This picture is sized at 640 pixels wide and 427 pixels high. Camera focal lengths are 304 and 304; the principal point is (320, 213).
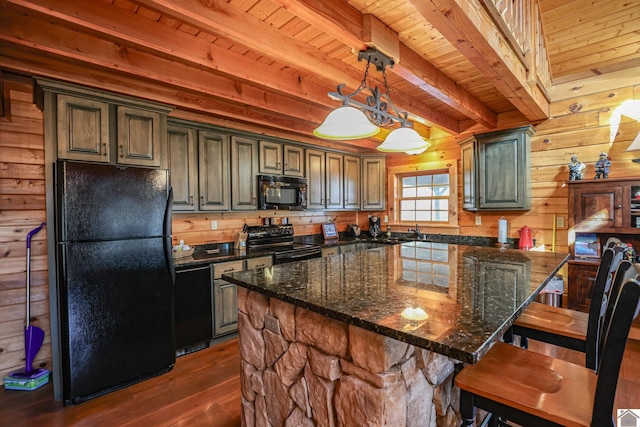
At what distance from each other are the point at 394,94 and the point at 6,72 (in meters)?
3.07

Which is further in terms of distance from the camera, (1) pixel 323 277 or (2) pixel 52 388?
(2) pixel 52 388

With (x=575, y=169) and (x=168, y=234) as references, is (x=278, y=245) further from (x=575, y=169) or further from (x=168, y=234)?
(x=575, y=169)

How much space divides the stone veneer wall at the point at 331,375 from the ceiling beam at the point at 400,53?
1.47 meters

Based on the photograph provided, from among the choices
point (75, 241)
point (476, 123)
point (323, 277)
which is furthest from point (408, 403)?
point (476, 123)

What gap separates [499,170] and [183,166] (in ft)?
11.5

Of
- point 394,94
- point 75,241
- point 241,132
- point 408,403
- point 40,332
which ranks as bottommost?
point 40,332

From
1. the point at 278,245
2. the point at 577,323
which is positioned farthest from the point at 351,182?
the point at 577,323

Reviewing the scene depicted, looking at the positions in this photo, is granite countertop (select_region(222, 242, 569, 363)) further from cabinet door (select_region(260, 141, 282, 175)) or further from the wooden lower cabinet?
cabinet door (select_region(260, 141, 282, 175))

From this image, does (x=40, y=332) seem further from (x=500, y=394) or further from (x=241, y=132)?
(x=500, y=394)

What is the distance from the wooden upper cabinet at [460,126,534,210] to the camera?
3.42m

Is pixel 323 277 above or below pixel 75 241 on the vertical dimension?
below

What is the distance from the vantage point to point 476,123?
3.96m

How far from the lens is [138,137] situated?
247 cm

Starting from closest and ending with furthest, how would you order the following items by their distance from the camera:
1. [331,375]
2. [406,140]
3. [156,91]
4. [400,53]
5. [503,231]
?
[331,375], [406,140], [400,53], [156,91], [503,231]
